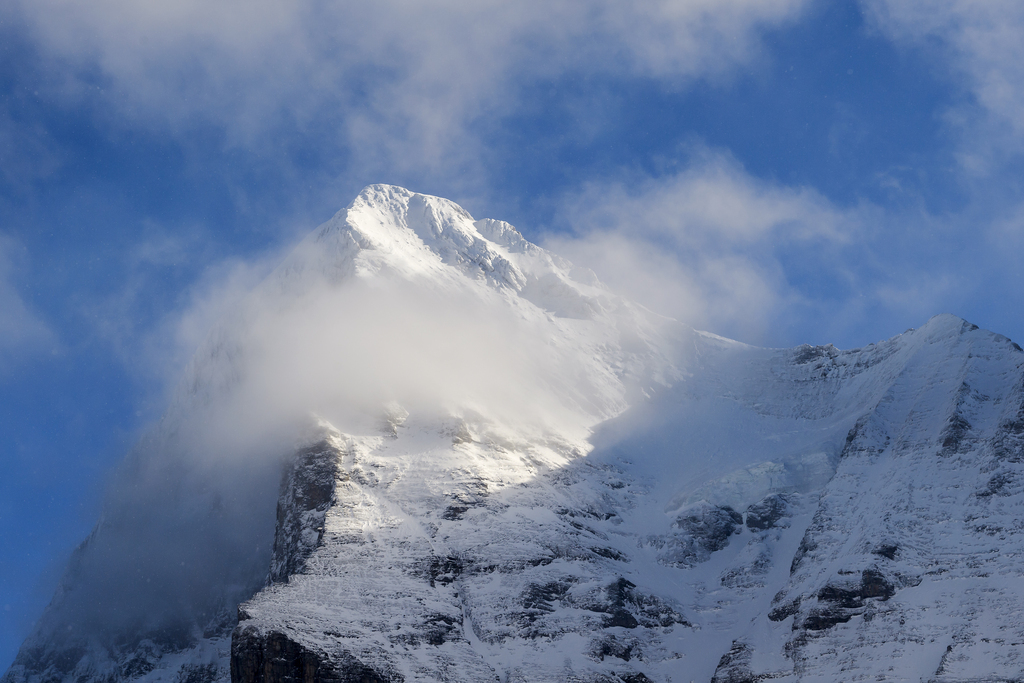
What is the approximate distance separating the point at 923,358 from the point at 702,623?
252 feet

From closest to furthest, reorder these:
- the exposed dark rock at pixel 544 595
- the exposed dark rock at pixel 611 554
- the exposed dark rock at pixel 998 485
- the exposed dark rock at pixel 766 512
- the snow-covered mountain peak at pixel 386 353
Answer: the exposed dark rock at pixel 544 595 < the exposed dark rock at pixel 998 485 < the exposed dark rock at pixel 611 554 < the exposed dark rock at pixel 766 512 < the snow-covered mountain peak at pixel 386 353

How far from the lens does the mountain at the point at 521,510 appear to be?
343 feet

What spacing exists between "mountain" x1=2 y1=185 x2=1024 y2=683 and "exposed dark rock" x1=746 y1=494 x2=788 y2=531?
42cm

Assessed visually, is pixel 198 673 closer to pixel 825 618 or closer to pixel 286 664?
pixel 286 664

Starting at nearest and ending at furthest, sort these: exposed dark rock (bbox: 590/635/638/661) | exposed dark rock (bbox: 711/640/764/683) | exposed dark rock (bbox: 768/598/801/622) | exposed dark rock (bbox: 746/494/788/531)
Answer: exposed dark rock (bbox: 711/640/764/683) < exposed dark rock (bbox: 590/635/638/661) < exposed dark rock (bbox: 768/598/801/622) < exposed dark rock (bbox: 746/494/788/531)

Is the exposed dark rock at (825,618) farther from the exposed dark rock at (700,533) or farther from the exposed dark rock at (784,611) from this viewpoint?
the exposed dark rock at (700,533)

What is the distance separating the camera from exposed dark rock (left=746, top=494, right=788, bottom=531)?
5453 inches

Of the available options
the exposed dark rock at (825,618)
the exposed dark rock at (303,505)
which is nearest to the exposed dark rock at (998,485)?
the exposed dark rock at (825,618)

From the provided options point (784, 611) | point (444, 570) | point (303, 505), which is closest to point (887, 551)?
point (784, 611)

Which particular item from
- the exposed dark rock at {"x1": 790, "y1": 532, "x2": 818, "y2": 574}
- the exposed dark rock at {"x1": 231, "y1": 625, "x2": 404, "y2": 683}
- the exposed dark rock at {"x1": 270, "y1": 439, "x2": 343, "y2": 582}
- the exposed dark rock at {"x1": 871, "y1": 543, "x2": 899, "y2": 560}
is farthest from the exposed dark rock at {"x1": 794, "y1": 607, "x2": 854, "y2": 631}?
the exposed dark rock at {"x1": 270, "y1": 439, "x2": 343, "y2": 582}

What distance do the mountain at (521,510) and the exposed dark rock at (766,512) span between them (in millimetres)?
422

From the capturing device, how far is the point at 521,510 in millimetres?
128625

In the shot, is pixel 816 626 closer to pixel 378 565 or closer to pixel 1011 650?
pixel 1011 650

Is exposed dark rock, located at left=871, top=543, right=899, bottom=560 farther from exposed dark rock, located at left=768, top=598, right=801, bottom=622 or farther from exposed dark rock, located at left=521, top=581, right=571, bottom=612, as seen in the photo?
exposed dark rock, located at left=521, top=581, right=571, bottom=612
